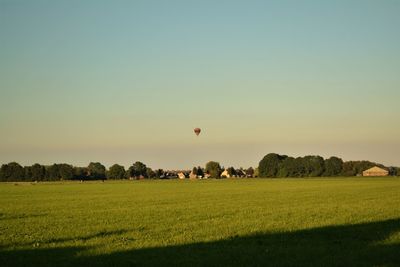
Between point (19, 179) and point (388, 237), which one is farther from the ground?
point (19, 179)

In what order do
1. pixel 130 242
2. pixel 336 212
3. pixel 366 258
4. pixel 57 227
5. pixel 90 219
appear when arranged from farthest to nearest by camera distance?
pixel 336 212 → pixel 90 219 → pixel 57 227 → pixel 130 242 → pixel 366 258

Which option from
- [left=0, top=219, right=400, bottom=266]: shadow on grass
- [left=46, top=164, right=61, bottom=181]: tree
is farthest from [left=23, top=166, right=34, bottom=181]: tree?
[left=0, top=219, right=400, bottom=266]: shadow on grass

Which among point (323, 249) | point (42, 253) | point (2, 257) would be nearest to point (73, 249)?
point (42, 253)

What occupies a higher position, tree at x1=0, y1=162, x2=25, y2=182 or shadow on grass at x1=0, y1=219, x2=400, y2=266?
tree at x1=0, y1=162, x2=25, y2=182

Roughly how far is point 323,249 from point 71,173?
186m

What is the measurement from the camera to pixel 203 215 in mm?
29844

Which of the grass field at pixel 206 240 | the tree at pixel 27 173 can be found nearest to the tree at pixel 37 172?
the tree at pixel 27 173

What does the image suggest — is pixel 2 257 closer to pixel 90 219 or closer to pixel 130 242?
pixel 130 242

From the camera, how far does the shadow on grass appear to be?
1500cm

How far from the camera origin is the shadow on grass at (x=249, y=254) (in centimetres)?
1500

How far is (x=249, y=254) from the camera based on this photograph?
16.3m

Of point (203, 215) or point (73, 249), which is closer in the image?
point (73, 249)

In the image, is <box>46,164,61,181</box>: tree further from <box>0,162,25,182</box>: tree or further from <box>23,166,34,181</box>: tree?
<box>0,162,25,182</box>: tree

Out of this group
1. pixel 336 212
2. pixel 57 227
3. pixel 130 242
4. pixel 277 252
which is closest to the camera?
pixel 277 252
